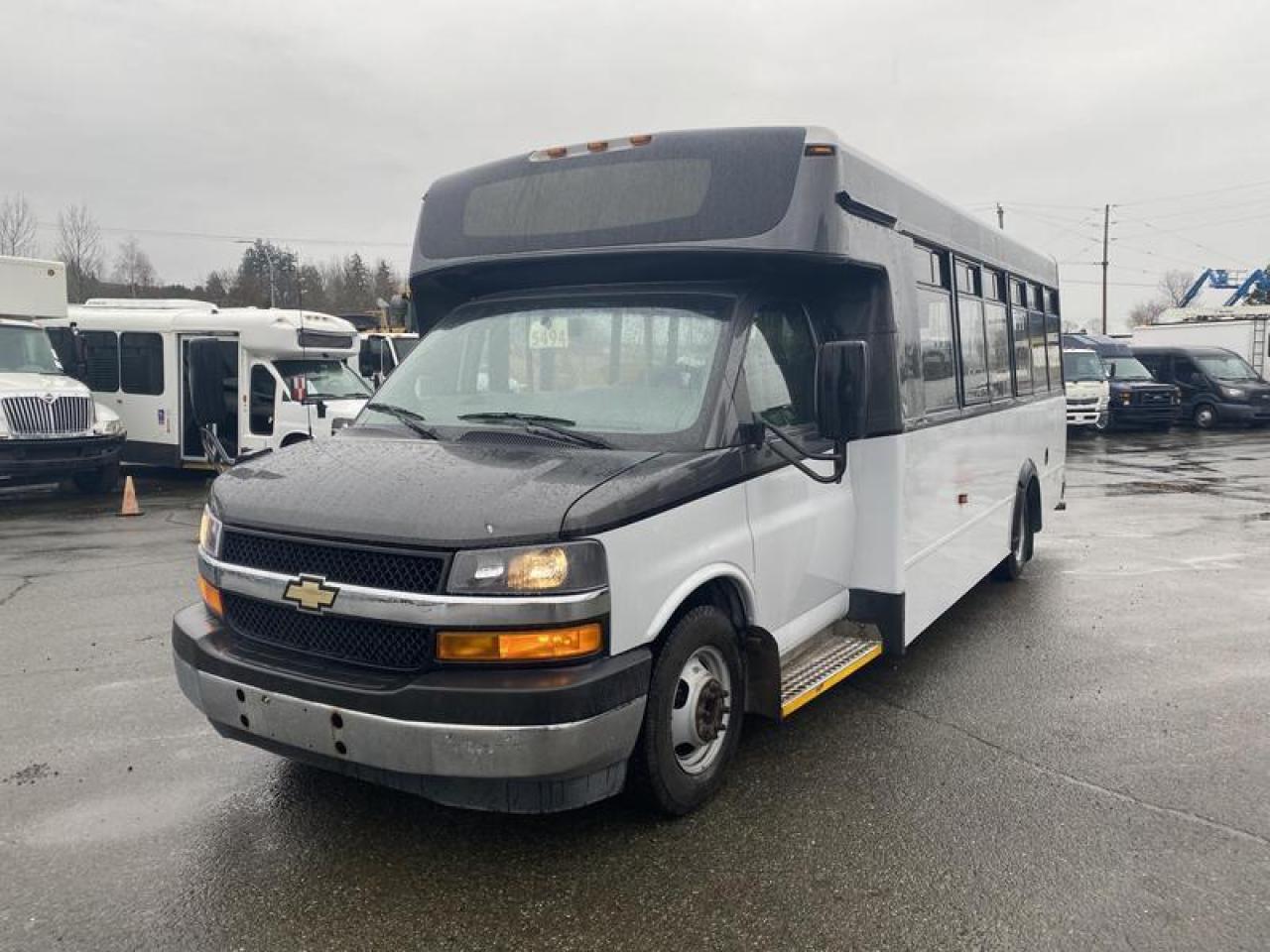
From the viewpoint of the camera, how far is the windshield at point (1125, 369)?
25844 mm

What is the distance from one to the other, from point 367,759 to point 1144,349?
29133 millimetres

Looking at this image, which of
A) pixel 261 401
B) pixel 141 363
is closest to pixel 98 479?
pixel 141 363

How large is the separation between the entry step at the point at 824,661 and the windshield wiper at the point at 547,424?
141cm

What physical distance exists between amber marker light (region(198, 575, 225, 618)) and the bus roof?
1.96 metres

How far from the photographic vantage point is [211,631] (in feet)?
12.8

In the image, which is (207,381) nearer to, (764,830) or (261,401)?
(261,401)

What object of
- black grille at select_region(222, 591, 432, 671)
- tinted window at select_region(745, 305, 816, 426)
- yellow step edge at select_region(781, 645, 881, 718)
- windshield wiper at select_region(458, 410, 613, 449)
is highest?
tinted window at select_region(745, 305, 816, 426)

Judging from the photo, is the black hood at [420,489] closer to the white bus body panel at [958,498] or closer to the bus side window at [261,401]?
the white bus body panel at [958,498]

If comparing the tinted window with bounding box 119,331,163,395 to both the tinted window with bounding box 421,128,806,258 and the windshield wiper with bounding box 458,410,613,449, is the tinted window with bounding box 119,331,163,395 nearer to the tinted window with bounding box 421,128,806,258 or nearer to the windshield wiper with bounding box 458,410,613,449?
the tinted window with bounding box 421,128,806,258

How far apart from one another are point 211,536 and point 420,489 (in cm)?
108

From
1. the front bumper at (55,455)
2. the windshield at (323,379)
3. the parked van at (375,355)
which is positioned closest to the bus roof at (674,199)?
the windshield at (323,379)

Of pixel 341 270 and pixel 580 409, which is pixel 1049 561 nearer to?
pixel 580 409

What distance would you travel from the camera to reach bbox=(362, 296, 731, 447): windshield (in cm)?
407

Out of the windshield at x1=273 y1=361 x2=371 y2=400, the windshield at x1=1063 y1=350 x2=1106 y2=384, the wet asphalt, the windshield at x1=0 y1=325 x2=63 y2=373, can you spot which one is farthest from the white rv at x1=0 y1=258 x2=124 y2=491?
the windshield at x1=1063 y1=350 x2=1106 y2=384
